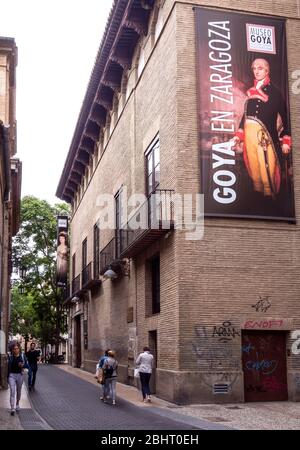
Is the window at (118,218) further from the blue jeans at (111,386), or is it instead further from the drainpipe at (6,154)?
the blue jeans at (111,386)

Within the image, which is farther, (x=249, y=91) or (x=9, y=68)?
(x=9, y=68)

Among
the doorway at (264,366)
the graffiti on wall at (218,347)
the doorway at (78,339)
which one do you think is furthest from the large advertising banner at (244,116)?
the doorway at (78,339)

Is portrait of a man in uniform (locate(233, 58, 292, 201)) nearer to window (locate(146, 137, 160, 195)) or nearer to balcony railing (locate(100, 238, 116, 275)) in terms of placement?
window (locate(146, 137, 160, 195))

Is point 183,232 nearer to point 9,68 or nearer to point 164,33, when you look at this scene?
point 164,33

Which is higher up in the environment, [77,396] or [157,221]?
[157,221]

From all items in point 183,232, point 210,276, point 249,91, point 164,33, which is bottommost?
point 210,276

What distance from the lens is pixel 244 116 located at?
57.0 ft

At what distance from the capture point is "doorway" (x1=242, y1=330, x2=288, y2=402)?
1641 centimetres

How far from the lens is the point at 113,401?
1564 centimetres

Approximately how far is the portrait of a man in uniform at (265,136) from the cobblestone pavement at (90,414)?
22.6 ft

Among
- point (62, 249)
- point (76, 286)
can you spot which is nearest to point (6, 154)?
point (76, 286)

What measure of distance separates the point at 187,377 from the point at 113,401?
1947 mm

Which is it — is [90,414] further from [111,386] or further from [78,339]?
[78,339]
